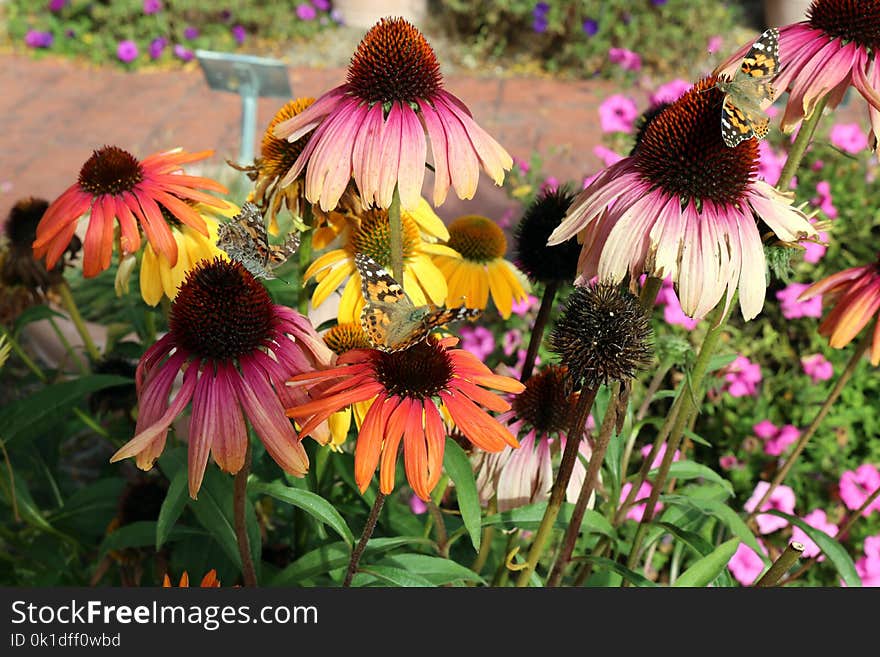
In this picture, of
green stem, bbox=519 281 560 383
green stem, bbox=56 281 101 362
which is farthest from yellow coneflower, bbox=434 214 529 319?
green stem, bbox=56 281 101 362

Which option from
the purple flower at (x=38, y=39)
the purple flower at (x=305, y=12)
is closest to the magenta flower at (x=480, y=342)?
the purple flower at (x=305, y=12)

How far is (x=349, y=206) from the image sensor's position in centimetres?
120

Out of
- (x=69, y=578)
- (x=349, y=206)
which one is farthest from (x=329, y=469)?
(x=69, y=578)

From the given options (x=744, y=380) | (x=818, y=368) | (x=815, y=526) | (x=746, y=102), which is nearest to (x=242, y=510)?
(x=746, y=102)

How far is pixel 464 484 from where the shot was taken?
985 mm

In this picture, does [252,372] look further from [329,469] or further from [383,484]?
[329,469]

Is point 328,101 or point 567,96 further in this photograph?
point 567,96

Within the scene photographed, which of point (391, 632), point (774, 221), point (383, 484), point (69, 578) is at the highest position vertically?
point (774, 221)

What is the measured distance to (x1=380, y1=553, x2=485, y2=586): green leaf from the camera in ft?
3.87

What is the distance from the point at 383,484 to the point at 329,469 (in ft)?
1.75

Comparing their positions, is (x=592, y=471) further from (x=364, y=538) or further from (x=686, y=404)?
(x=364, y=538)

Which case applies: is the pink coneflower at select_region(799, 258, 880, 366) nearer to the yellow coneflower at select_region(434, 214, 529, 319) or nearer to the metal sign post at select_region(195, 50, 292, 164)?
the yellow coneflower at select_region(434, 214, 529, 319)

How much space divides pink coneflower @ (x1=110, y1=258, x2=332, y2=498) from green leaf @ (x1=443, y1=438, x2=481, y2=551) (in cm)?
17

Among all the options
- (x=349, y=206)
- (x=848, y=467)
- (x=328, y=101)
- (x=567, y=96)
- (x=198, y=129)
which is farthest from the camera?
(x=567, y=96)
